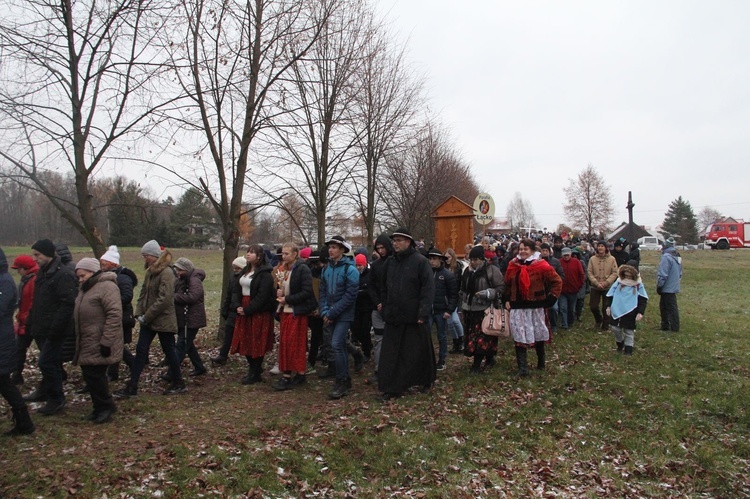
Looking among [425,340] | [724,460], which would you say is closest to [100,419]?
[425,340]

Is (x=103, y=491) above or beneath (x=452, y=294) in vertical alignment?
beneath

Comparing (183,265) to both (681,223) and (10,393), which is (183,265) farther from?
(681,223)

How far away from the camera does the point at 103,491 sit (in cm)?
442

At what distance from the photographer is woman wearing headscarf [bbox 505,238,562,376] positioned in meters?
7.82

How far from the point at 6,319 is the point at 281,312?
332 centimetres

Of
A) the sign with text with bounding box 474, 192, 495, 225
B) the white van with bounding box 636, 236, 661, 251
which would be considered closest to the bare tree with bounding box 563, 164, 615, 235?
the white van with bounding box 636, 236, 661, 251

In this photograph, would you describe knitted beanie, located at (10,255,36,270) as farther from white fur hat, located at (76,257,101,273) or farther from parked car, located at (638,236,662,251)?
parked car, located at (638,236,662,251)

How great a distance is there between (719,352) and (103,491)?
961cm

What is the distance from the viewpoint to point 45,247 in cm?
604

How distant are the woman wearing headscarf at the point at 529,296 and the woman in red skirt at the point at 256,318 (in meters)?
3.50

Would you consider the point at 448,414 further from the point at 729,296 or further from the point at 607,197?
the point at 607,197

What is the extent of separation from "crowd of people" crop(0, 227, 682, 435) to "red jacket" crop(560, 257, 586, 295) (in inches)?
92.3

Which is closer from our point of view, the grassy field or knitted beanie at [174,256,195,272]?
the grassy field

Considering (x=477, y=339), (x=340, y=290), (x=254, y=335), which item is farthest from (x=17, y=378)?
(x=477, y=339)
